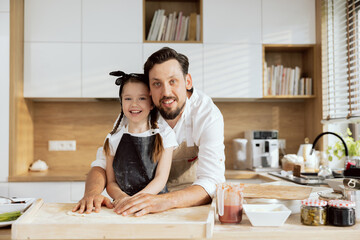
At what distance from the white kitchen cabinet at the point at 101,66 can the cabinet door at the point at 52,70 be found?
0.06 meters

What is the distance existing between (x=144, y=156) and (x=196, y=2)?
2.33 m

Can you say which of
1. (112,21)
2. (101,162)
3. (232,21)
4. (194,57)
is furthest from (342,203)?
(112,21)

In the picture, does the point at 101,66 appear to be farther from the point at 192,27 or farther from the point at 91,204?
the point at 91,204

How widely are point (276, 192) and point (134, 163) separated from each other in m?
0.59

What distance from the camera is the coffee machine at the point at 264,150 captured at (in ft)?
10.8

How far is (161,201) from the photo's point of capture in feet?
4.28

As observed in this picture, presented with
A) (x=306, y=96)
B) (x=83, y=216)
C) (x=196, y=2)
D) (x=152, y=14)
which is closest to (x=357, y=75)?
(x=306, y=96)

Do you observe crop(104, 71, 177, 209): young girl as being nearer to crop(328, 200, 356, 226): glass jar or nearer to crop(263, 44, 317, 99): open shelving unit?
crop(328, 200, 356, 226): glass jar

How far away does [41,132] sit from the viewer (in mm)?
3535

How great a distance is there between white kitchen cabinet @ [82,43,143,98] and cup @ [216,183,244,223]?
2.07 m

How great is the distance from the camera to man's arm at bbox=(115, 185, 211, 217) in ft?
4.09

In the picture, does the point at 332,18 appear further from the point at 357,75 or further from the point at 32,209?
the point at 32,209

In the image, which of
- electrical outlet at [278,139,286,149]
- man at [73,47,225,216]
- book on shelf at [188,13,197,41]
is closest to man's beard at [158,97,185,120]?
man at [73,47,225,216]

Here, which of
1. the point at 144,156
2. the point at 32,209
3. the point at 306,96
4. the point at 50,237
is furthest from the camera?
the point at 306,96
